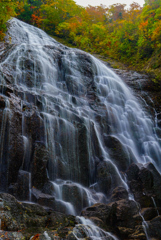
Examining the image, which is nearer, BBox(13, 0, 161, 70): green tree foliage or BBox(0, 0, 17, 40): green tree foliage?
BBox(0, 0, 17, 40): green tree foliage

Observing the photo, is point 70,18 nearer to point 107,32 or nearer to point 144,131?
point 107,32

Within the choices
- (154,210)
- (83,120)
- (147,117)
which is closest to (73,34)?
(147,117)

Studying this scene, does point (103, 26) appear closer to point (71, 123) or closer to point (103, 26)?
point (103, 26)

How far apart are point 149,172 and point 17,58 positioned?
34.1 feet

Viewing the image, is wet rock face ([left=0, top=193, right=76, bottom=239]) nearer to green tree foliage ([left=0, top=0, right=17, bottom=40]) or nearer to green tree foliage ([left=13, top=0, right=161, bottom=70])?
green tree foliage ([left=0, top=0, right=17, bottom=40])

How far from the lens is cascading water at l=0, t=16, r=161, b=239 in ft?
26.6

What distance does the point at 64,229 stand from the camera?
5.25 metres

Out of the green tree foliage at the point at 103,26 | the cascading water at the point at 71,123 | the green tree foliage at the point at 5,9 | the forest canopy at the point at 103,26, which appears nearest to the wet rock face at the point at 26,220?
the cascading water at the point at 71,123

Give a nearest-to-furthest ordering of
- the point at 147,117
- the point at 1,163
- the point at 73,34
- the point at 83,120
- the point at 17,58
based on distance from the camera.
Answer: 1. the point at 1,163
2. the point at 83,120
3. the point at 17,58
4. the point at 147,117
5. the point at 73,34

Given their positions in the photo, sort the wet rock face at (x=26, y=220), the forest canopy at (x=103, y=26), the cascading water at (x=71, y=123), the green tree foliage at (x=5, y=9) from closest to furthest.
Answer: the wet rock face at (x=26, y=220) → the cascading water at (x=71, y=123) → the green tree foliage at (x=5, y=9) → the forest canopy at (x=103, y=26)

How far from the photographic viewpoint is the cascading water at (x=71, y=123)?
8094 millimetres

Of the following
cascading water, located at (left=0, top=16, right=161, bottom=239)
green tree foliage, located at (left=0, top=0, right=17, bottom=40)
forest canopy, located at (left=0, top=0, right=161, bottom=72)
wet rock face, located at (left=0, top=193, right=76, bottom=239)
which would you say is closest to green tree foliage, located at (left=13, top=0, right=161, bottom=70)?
forest canopy, located at (left=0, top=0, right=161, bottom=72)

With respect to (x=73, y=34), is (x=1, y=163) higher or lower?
lower

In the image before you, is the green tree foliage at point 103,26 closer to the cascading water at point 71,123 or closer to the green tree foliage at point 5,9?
the green tree foliage at point 5,9
